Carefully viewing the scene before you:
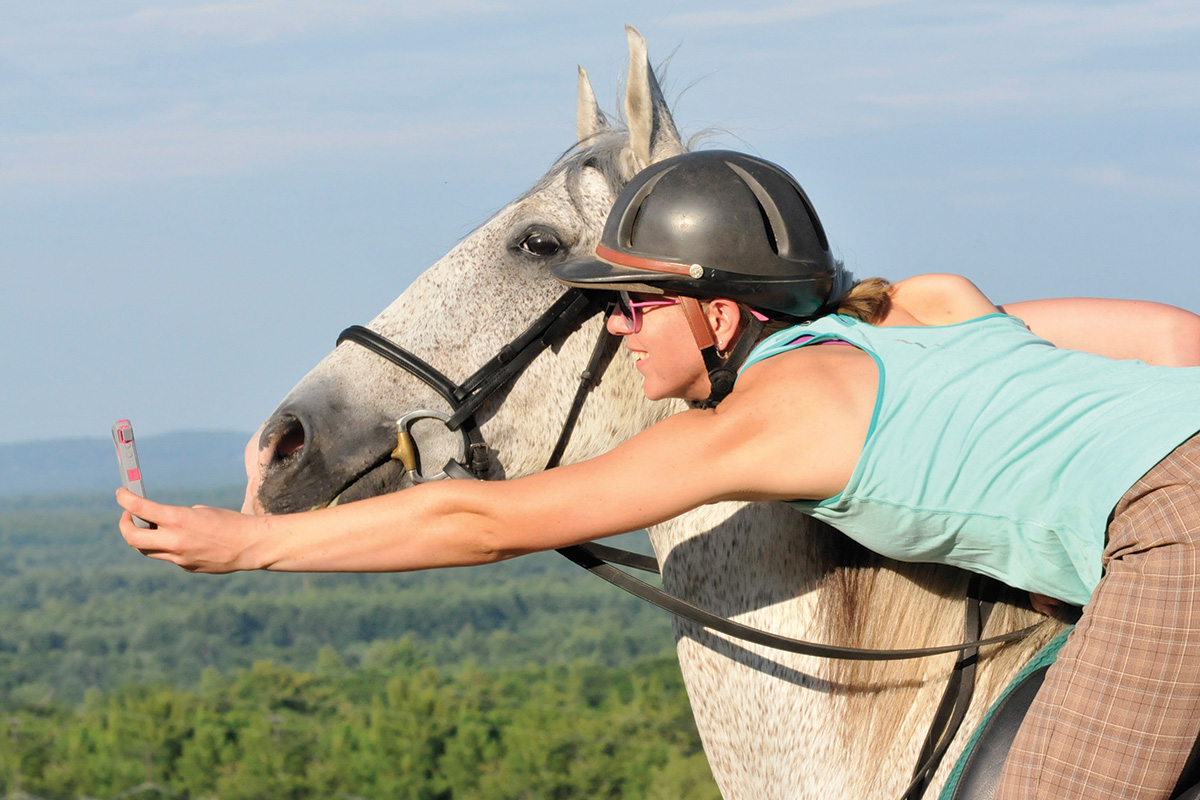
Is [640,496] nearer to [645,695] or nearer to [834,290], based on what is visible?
[834,290]

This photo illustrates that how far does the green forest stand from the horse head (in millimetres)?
16612

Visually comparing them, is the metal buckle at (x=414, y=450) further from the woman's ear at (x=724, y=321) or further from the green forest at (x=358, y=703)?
the green forest at (x=358, y=703)

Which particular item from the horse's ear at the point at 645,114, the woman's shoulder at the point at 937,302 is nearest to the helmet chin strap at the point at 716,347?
the woman's shoulder at the point at 937,302

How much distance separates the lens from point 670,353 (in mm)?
3025

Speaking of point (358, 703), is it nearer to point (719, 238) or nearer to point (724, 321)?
point (724, 321)

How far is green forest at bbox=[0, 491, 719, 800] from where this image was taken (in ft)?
143

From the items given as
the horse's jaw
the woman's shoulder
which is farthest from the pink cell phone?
the woman's shoulder

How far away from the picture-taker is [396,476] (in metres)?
3.45

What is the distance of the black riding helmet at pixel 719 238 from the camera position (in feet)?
9.61

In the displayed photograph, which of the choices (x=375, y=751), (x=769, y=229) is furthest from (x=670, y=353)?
(x=375, y=751)

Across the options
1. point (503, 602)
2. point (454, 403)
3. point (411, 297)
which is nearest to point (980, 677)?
point (454, 403)

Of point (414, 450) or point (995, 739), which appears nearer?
point (995, 739)

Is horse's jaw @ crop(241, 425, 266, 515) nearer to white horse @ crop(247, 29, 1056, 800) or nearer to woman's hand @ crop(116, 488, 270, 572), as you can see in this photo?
white horse @ crop(247, 29, 1056, 800)

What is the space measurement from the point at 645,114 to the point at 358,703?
51.6m
